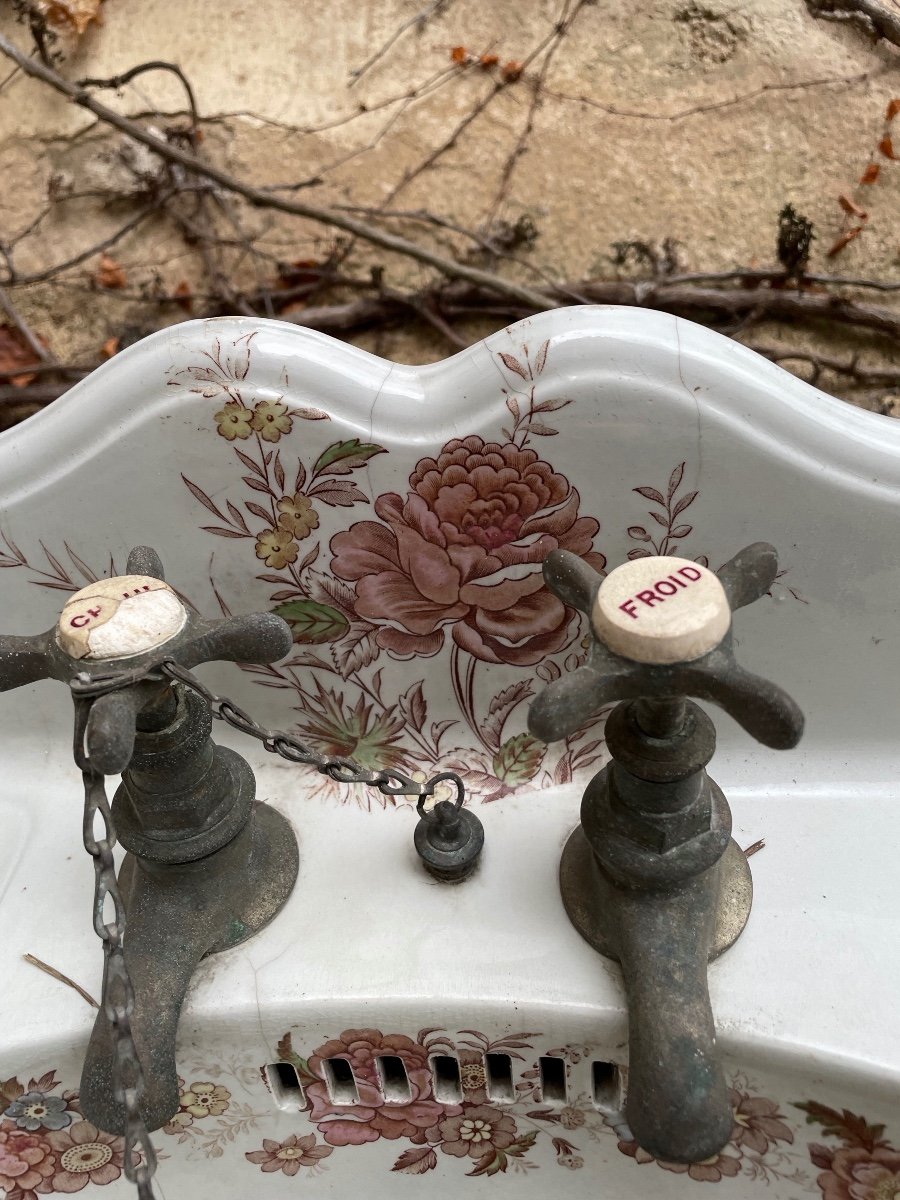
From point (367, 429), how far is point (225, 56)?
80 centimetres

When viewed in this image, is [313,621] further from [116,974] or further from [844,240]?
[844,240]

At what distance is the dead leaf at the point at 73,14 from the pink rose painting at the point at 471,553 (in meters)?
0.88

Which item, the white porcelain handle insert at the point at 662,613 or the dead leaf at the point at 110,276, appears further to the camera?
the dead leaf at the point at 110,276

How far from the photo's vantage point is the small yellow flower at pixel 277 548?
582 mm

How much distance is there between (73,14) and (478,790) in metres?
1.00

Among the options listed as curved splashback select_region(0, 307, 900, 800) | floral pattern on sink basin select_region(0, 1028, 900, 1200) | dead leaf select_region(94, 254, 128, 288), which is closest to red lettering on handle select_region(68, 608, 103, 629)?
curved splashback select_region(0, 307, 900, 800)

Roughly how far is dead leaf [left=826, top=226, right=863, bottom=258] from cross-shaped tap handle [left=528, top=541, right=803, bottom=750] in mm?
633

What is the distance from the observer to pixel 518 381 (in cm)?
52

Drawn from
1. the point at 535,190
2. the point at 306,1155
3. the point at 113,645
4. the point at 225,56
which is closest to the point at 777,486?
the point at 113,645

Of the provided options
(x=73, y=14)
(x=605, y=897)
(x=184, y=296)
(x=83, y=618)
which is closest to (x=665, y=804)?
(x=605, y=897)

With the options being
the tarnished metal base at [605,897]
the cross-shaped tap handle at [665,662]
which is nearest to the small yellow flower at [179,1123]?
the tarnished metal base at [605,897]

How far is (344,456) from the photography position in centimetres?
55

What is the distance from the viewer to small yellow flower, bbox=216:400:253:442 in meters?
0.54

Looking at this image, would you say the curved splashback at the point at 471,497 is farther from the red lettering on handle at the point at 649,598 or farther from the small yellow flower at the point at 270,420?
the red lettering on handle at the point at 649,598
